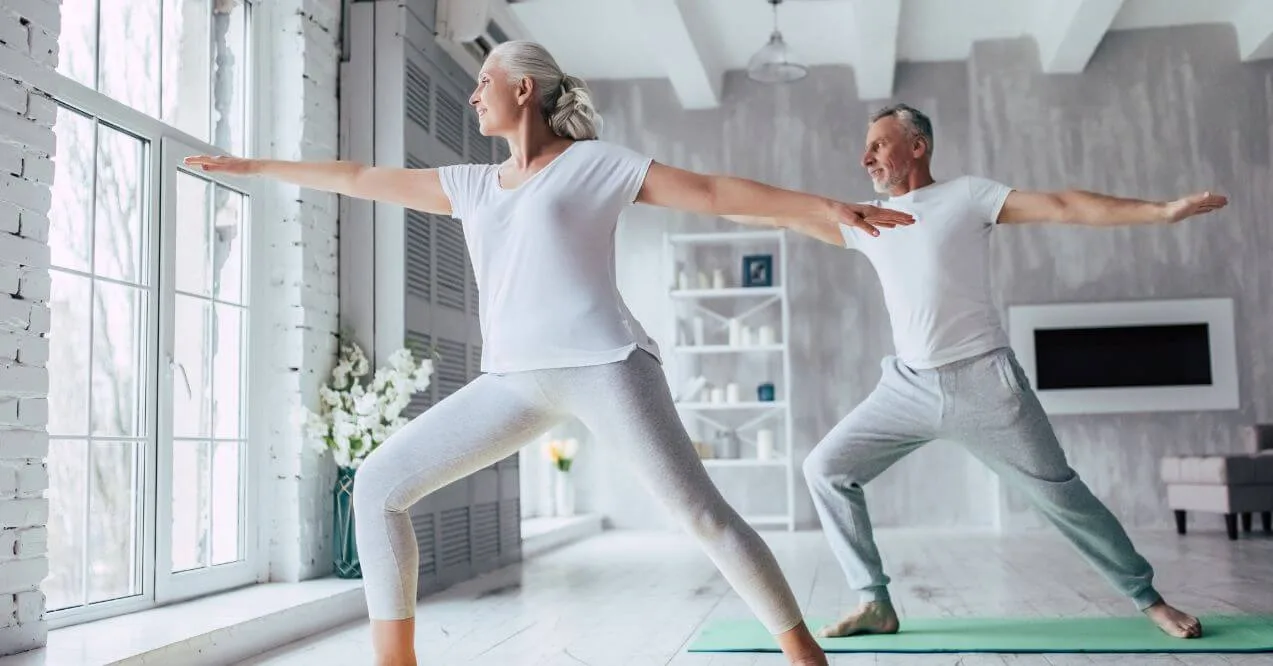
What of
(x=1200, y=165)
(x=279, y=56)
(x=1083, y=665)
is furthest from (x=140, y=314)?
(x=1200, y=165)

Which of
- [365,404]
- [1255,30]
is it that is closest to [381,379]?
[365,404]

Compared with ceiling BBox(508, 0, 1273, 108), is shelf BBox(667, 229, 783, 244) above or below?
below

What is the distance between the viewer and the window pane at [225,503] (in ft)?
12.9

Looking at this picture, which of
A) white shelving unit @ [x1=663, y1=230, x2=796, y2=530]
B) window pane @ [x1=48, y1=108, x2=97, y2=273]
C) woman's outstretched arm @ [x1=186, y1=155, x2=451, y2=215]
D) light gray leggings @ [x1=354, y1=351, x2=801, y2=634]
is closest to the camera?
light gray leggings @ [x1=354, y1=351, x2=801, y2=634]

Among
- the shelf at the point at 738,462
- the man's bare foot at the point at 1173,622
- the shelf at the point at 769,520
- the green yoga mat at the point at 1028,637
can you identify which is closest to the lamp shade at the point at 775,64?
the shelf at the point at 738,462

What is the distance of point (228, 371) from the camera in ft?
13.2

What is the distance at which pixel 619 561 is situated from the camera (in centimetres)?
585

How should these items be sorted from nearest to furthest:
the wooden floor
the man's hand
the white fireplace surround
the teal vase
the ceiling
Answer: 1. the man's hand
2. the wooden floor
3. the teal vase
4. the ceiling
5. the white fireplace surround

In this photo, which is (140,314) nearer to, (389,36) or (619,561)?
(389,36)

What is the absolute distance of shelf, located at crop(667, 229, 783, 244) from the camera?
306 inches

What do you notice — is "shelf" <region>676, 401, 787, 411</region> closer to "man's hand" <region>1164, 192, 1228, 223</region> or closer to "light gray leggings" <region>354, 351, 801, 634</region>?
"man's hand" <region>1164, 192, 1228, 223</region>

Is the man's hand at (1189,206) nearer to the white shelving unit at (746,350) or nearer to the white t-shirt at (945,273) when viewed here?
the white t-shirt at (945,273)

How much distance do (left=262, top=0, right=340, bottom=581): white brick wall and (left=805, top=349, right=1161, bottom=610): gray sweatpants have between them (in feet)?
6.29

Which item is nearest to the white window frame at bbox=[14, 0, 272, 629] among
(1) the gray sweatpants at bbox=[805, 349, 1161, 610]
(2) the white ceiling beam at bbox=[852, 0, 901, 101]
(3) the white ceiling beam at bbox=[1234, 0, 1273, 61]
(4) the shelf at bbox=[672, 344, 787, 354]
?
(1) the gray sweatpants at bbox=[805, 349, 1161, 610]
